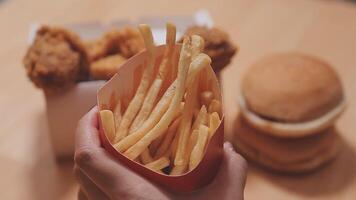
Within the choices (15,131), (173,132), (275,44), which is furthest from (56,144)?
(275,44)

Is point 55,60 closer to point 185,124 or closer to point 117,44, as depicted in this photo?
point 117,44

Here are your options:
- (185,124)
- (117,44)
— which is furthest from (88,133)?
(117,44)

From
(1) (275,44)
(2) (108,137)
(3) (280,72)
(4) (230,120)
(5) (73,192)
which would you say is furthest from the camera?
(1) (275,44)

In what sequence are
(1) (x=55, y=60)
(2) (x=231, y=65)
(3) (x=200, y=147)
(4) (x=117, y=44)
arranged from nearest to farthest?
(3) (x=200, y=147)
(1) (x=55, y=60)
(4) (x=117, y=44)
(2) (x=231, y=65)

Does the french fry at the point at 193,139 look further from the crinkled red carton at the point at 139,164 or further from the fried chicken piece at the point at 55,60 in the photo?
the fried chicken piece at the point at 55,60

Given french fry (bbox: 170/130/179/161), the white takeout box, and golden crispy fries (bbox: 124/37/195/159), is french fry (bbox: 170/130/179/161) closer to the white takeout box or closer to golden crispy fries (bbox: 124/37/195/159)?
golden crispy fries (bbox: 124/37/195/159)

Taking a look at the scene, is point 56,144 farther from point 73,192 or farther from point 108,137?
point 108,137
